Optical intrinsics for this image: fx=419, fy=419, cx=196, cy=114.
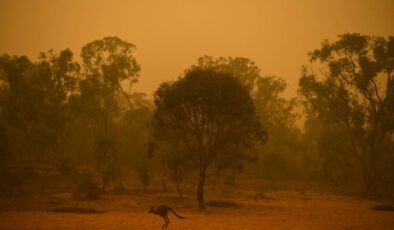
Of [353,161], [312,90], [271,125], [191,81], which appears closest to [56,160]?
[191,81]

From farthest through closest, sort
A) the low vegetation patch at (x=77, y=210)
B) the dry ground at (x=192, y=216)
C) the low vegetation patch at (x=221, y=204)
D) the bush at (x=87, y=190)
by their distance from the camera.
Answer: the bush at (x=87, y=190) < the low vegetation patch at (x=221, y=204) < the low vegetation patch at (x=77, y=210) < the dry ground at (x=192, y=216)

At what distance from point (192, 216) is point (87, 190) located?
41.7 feet

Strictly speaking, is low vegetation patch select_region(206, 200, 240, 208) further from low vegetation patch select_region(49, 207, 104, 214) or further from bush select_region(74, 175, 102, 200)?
low vegetation patch select_region(49, 207, 104, 214)

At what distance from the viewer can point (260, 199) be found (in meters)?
38.8

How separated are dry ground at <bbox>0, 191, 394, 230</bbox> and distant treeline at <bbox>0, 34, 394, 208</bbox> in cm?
319

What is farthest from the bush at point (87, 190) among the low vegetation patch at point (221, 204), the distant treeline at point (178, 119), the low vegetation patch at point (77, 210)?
the low vegetation patch at point (221, 204)

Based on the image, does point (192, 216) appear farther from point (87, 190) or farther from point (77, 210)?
point (87, 190)

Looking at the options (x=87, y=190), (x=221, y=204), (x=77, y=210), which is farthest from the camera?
(x=87, y=190)

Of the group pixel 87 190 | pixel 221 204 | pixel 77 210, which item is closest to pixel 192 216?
pixel 221 204

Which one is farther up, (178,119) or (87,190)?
(178,119)

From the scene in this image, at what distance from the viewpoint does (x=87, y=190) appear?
35.1 m

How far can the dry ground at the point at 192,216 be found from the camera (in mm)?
21656

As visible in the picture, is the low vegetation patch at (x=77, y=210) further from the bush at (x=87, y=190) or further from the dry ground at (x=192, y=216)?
the bush at (x=87, y=190)

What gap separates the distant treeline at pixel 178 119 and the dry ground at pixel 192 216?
319 centimetres
